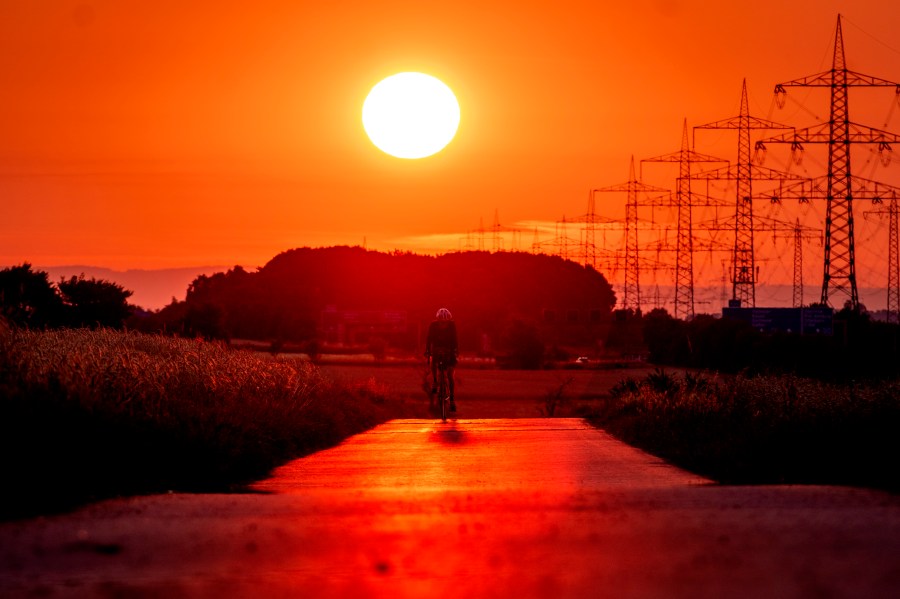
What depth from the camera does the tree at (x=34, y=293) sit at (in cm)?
3978

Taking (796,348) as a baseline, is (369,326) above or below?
above

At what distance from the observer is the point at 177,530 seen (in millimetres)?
9188

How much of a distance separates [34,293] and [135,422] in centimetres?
2908

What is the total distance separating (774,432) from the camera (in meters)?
15.9

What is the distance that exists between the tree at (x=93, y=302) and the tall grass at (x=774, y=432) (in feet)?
78.6

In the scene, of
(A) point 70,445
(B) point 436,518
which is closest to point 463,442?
(A) point 70,445

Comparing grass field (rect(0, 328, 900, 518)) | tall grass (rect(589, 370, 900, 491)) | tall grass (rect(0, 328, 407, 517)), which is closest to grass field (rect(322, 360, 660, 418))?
grass field (rect(0, 328, 900, 518))

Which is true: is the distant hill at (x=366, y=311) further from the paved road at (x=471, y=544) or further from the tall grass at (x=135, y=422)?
the paved road at (x=471, y=544)

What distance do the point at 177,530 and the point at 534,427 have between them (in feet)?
48.3

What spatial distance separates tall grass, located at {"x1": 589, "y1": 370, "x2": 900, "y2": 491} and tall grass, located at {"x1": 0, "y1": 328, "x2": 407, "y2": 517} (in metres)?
5.48

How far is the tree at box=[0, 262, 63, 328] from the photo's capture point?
3978 centimetres

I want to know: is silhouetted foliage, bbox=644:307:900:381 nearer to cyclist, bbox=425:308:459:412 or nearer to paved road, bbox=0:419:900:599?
cyclist, bbox=425:308:459:412

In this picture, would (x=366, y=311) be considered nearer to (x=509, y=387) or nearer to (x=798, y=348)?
(x=509, y=387)

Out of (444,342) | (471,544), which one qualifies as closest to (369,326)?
(444,342)
